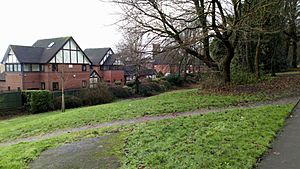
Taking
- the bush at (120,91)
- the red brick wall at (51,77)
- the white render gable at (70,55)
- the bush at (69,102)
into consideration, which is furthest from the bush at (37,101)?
the white render gable at (70,55)

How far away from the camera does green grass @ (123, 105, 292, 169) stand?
5223mm

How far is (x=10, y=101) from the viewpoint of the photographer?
25703 millimetres

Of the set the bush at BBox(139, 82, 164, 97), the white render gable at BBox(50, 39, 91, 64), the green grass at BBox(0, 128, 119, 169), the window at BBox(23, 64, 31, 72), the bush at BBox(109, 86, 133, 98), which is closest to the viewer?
the green grass at BBox(0, 128, 119, 169)

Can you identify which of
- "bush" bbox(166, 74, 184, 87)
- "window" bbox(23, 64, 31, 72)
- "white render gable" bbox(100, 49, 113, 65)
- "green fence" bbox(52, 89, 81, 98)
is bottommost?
"green fence" bbox(52, 89, 81, 98)

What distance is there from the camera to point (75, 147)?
7352 millimetres

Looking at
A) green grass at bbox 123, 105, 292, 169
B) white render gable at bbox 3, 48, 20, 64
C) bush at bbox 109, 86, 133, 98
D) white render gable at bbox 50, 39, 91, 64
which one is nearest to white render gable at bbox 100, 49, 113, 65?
white render gable at bbox 50, 39, 91, 64

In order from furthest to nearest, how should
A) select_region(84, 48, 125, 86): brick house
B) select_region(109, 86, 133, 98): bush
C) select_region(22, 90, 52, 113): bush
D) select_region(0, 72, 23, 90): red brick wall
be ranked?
select_region(84, 48, 125, 86): brick house < select_region(0, 72, 23, 90): red brick wall < select_region(109, 86, 133, 98): bush < select_region(22, 90, 52, 113): bush

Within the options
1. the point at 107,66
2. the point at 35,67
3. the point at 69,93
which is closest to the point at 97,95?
the point at 69,93

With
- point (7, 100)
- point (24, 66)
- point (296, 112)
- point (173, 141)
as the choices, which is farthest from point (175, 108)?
point (24, 66)

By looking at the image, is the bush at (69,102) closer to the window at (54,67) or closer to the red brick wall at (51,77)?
the red brick wall at (51,77)

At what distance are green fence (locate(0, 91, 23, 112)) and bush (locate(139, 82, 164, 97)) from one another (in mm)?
15160

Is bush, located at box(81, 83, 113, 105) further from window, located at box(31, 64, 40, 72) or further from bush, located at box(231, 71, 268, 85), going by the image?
bush, located at box(231, 71, 268, 85)

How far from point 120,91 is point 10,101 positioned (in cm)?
1243

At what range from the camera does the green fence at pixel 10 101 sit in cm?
2511
